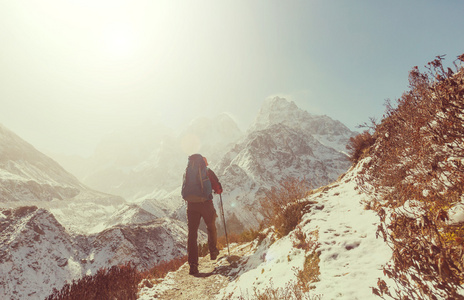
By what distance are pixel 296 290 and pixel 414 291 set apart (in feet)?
4.21

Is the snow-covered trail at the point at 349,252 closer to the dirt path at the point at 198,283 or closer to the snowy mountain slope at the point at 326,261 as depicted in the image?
the snowy mountain slope at the point at 326,261

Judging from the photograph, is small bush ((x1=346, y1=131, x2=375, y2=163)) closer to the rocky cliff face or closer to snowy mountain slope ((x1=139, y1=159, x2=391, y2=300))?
snowy mountain slope ((x1=139, y1=159, x2=391, y2=300))

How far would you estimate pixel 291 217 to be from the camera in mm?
5426

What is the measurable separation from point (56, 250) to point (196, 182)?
1867 centimetres

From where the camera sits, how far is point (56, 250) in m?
17.8

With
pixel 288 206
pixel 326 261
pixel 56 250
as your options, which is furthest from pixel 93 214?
pixel 326 261

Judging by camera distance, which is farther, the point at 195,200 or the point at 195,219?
the point at 195,219

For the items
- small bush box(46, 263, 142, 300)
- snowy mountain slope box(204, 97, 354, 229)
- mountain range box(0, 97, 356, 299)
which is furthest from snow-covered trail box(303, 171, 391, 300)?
snowy mountain slope box(204, 97, 354, 229)

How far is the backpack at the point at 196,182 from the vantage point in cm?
606

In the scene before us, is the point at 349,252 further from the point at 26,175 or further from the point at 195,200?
the point at 26,175

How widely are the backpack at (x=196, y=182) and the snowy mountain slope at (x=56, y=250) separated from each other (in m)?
13.5

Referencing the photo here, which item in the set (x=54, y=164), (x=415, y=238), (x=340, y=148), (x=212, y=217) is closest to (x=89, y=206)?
(x=54, y=164)

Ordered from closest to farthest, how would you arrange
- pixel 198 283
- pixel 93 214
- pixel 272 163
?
pixel 198 283, pixel 93 214, pixel 272 163

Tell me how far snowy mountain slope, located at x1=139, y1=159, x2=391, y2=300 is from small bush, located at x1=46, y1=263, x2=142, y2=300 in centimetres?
34
